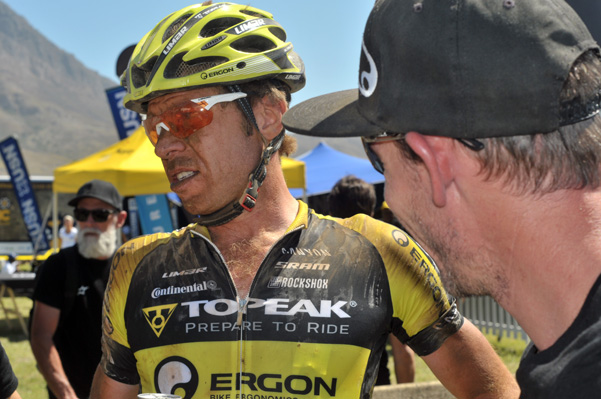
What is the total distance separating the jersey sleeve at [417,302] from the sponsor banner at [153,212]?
9.08 metres

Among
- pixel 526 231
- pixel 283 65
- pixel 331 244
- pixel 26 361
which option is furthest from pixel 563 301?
pixel 26 361

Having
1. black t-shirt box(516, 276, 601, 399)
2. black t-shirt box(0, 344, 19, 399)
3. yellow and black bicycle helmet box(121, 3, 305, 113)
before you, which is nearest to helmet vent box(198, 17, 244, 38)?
yellow and black bicycle helmet box(121, 3, 305, 113)

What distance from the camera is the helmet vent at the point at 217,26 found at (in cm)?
282

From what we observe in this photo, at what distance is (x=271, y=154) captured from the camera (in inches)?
109

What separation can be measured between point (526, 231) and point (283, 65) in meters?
1.67

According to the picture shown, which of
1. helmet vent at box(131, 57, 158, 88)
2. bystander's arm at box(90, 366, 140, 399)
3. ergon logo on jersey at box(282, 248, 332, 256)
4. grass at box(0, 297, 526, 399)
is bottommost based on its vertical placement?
grass at box(0, 297, 526, 399)

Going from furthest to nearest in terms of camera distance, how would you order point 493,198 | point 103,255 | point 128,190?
point 128,190 → point 103,255 → point 493,198

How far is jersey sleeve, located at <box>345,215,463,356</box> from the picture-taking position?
2.45 meters

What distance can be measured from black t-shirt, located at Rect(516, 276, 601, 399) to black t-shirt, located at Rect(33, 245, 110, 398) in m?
4.43

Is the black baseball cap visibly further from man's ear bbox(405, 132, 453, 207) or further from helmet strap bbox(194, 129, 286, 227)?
man's ear bbox(405, 132, 453, 207)

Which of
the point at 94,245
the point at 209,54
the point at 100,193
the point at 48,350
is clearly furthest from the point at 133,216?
the point at 209,54

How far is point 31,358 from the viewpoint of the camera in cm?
1123

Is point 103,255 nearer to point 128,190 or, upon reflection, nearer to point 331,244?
point 331,244

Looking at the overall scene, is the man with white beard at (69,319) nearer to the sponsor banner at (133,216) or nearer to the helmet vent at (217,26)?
the helmet vent at (217,26)
